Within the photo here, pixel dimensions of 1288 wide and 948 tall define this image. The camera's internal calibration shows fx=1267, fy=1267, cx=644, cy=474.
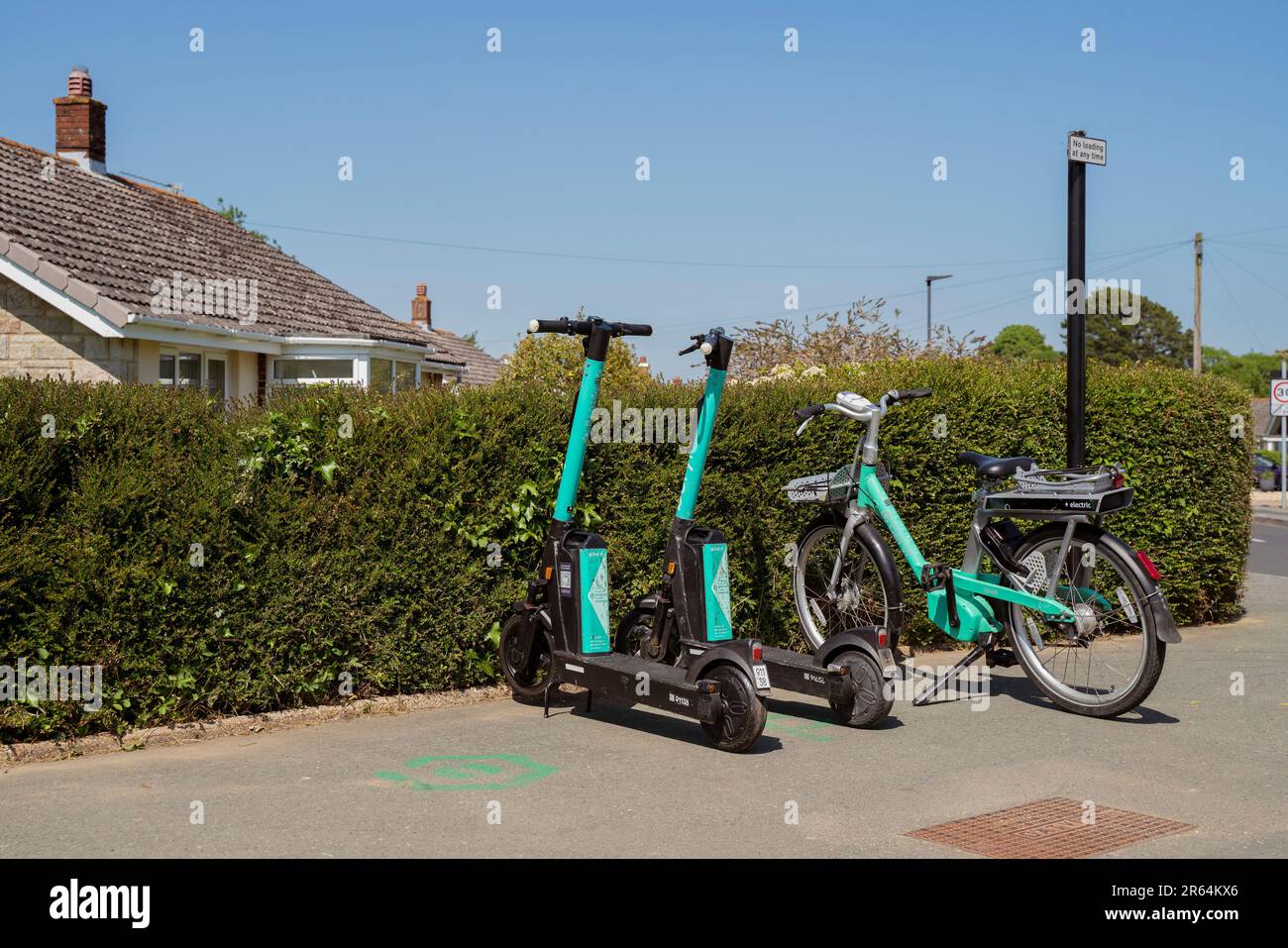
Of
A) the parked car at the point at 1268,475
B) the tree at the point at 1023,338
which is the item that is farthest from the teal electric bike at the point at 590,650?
the tree at the point at 1023,338

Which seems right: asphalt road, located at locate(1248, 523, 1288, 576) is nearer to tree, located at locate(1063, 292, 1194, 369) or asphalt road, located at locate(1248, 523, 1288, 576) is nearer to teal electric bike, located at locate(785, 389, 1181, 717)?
teal electric bike, located at locate(785, 389, 1181, 717)

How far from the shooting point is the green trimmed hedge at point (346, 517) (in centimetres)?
648

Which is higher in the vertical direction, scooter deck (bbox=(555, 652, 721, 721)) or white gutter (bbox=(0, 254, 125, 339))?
white gutter (bbox=(0, 254, 125, 339))

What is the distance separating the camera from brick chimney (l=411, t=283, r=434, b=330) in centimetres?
4947

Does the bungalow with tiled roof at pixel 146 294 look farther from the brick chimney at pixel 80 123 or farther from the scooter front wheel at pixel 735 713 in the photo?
the scooter front wheel at pixel 735 713

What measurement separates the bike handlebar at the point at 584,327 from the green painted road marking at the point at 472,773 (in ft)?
7.53

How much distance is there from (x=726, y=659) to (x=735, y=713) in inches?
10.7

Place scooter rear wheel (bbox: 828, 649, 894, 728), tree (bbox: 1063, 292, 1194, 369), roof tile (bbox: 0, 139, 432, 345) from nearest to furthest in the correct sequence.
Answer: scooter rear wheel (bbox: 828, 649, 894, 728), roof tile (bbox: 0, 139, 432, 345), tree (bbox: 1063, 292, 1194, 369)

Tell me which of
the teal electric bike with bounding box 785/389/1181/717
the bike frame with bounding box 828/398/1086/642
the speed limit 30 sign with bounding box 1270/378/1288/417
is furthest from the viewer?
the speed limit 30 sign with bounding box 1270/378/1288/417

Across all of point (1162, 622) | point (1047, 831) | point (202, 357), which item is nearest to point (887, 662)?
point (1162, 622)

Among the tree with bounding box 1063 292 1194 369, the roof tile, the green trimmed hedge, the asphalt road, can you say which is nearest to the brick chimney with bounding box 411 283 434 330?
the roof tile

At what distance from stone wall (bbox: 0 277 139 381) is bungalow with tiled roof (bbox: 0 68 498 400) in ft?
0.04
